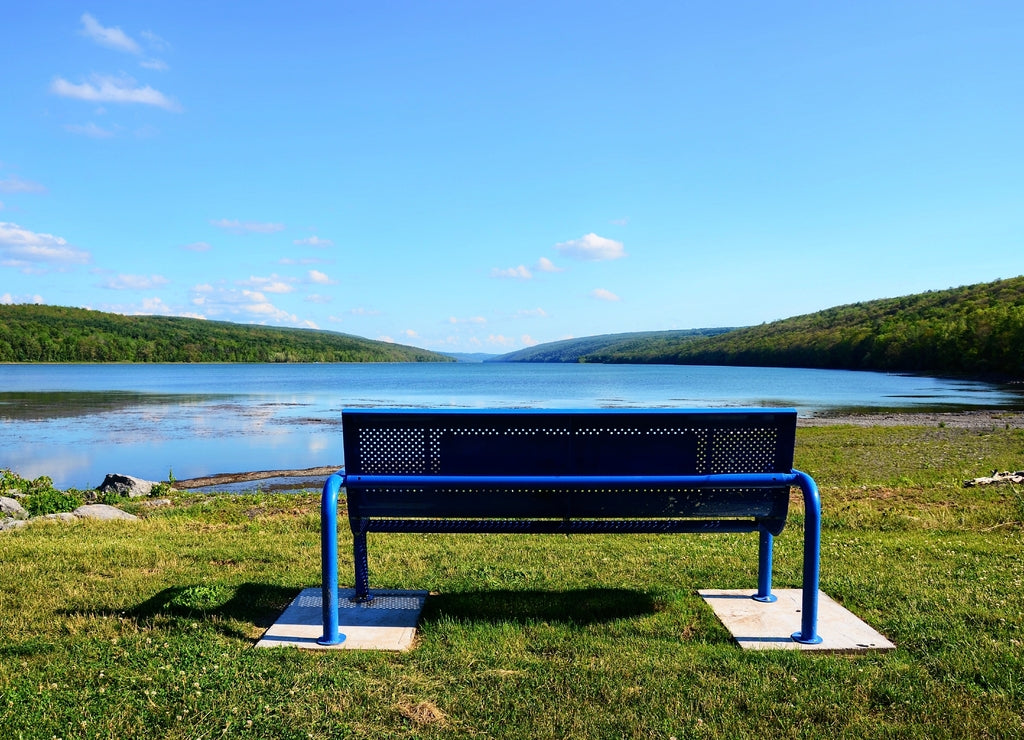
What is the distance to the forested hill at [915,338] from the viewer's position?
82.7m

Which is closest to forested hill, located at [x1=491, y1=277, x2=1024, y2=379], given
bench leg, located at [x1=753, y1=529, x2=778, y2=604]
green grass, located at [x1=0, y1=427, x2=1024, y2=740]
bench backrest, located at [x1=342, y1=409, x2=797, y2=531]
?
green grass, located at [x1=0, y1=427, x2=1024, y2=740]

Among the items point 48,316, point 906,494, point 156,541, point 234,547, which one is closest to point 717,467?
point 234,547

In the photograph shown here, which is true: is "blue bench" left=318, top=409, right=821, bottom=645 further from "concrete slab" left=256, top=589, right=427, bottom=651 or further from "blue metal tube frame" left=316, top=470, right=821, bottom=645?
"concrete slab" left=256, top=589, right=427, bottom=651

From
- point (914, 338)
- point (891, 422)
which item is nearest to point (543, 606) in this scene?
point (891, 422)

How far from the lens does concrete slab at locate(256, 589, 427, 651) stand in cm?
393

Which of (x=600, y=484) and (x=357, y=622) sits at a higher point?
(x=600, y=484)

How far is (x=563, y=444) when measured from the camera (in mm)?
4133

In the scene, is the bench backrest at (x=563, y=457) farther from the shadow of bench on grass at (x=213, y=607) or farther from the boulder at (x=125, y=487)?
the boulder at (x=125, y=487)

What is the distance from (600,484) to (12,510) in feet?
34.6

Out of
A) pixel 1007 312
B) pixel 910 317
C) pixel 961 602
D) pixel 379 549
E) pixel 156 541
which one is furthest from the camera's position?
pixel 910 317

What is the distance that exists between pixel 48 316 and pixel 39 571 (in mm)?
218220

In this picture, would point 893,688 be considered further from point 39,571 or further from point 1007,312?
point 1007,312

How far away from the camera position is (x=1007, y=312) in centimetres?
8438

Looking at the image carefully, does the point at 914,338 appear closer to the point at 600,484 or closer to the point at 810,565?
the point at 810,565
